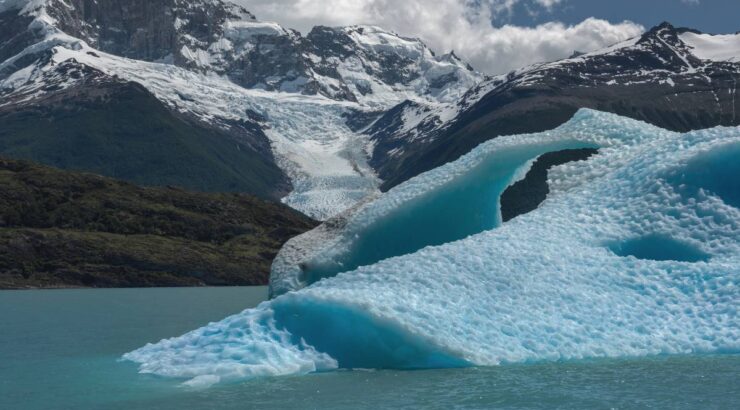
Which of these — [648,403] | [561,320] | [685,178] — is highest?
[685,178]

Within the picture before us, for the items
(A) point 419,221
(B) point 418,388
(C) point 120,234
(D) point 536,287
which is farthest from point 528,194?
(B) point 418,388

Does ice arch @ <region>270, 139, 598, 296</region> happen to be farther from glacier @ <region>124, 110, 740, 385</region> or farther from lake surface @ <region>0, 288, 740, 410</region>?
lake surface @ <region>0, 288, 740, 410</region>

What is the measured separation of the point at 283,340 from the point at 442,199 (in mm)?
11196

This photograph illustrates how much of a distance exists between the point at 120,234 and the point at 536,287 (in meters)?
105

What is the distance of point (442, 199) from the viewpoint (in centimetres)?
2742

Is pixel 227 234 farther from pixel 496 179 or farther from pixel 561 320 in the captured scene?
pixel 561 320

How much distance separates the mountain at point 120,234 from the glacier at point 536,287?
270 feet

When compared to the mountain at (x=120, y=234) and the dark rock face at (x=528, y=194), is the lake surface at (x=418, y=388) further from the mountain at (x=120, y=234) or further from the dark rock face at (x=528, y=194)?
the dark rock face at (x=528, y=194)

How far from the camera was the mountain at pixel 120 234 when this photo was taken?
102375 millimetres

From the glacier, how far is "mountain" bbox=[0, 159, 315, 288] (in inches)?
3236

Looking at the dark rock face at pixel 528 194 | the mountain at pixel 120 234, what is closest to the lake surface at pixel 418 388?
the mountain at pixel 120 234

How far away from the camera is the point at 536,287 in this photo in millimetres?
19219

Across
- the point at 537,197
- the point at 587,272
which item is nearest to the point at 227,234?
the point at 537,197

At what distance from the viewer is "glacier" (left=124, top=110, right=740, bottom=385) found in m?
17.1
